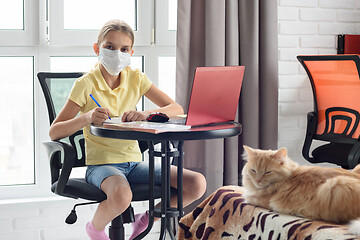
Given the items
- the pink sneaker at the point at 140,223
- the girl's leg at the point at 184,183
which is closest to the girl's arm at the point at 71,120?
the girl's leg at the point at 184,183

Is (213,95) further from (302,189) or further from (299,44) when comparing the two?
(299,44)

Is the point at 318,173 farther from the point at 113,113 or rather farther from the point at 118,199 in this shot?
the point at 113,113

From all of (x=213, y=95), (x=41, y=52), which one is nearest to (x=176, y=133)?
(x=213, y=95)

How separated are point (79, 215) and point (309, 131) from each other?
1.26 metres

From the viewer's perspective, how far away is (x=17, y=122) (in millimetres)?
2674

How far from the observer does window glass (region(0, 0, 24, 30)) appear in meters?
2.57

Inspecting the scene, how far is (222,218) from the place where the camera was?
1593 millimetres

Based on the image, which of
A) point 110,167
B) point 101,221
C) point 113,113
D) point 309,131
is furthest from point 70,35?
point 309,131

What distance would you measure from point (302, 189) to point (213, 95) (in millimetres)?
451

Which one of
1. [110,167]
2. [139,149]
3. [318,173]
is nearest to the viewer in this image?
[318,173]

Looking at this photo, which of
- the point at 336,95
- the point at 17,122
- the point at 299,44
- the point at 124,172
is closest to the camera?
the point at 124,172

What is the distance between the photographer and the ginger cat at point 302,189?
1304 mm

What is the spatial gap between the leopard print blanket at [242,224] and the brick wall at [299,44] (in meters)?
1.34

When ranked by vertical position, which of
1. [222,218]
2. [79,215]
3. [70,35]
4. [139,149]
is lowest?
[79,215]
